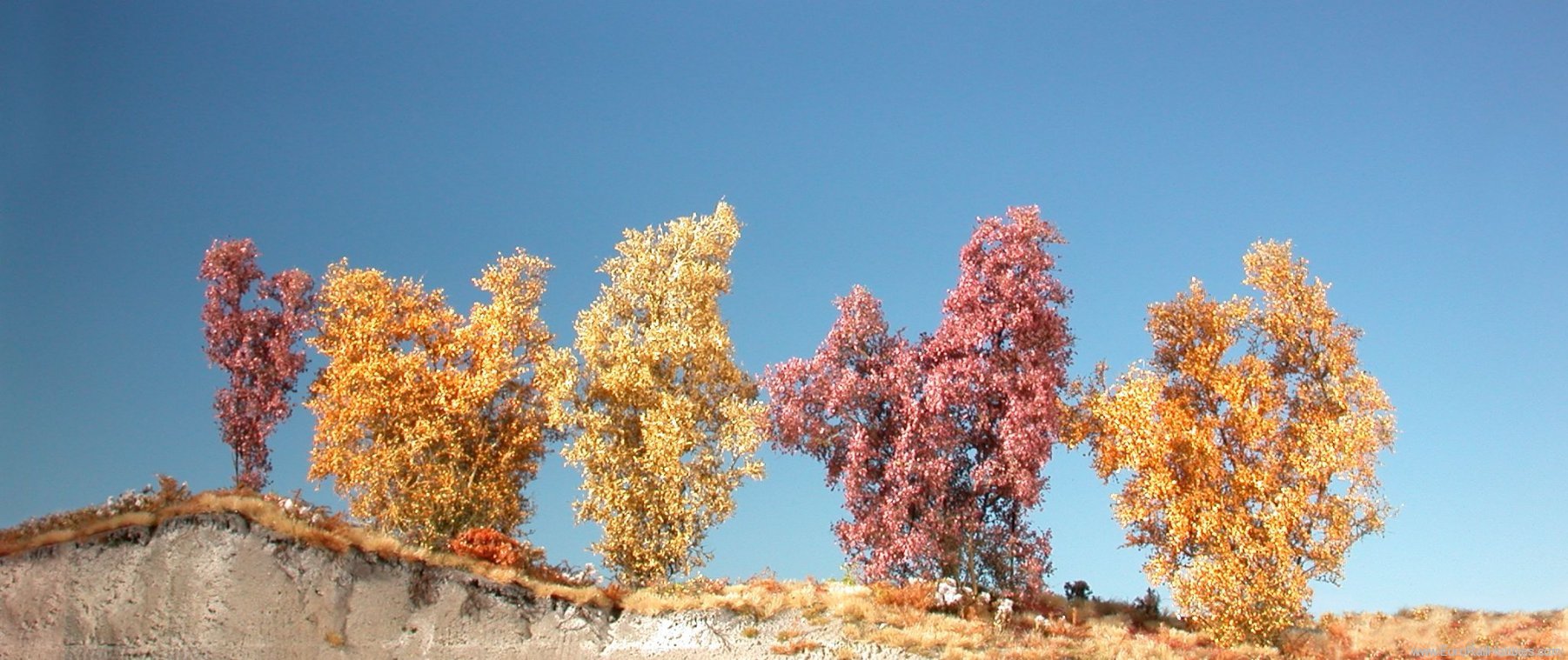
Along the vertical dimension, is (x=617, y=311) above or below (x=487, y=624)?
above

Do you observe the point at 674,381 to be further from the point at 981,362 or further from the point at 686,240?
the point at 981,362

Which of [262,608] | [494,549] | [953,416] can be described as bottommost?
[262,608]

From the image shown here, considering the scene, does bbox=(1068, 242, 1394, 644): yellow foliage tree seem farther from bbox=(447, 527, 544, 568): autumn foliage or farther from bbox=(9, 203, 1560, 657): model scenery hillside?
bbox=(447, 527, 544, 568): autumn foliage

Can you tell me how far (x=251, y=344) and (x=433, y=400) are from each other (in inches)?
232

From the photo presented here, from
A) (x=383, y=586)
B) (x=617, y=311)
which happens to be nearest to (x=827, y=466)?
(x=617, y=311)

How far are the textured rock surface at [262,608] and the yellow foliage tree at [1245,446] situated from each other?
9863 mm

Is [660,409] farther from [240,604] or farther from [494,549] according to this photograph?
A: [240,604]

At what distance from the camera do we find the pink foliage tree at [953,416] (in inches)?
1152

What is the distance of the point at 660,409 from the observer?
1212 inches

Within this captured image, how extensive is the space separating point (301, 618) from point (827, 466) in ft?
43.3

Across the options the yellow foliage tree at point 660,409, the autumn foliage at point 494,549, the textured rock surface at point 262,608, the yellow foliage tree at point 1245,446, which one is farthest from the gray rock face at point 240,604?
the yellow foliage tree at point 1245,446

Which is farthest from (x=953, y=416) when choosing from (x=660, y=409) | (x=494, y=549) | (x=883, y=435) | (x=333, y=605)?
(x=333, y=605)

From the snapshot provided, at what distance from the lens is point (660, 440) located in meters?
30.0

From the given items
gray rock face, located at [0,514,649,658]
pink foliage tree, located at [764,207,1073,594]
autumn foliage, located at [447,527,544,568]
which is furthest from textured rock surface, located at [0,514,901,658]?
pink foliage tree, located at [764,207,1073,594]
